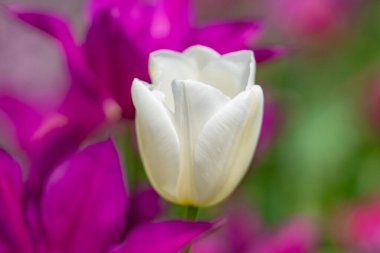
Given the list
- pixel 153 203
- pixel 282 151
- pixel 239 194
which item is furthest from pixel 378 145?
pixel 153 203

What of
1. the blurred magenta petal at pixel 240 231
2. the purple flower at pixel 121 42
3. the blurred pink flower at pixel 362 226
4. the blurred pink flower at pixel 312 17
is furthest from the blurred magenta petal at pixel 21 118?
the blurred pink flower at pixel 312 17

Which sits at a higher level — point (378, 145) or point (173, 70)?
point (173, 70)

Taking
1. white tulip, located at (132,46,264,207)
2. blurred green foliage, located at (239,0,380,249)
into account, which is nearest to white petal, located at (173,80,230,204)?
white tulip, located at (132,46,264,207)

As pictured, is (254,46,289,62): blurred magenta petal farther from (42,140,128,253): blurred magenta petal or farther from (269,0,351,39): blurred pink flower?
(269,0,351,39): blurred pink flower

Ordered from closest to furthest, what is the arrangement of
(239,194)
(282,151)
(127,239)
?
(127,239), (239,194), (282,151)

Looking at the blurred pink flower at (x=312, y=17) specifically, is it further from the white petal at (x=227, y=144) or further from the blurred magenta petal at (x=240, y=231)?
the white petal at (x=227, y=144)

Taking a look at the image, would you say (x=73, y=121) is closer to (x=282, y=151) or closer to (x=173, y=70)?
(x=173, y=70)

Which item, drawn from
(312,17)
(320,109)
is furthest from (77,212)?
(320,109)

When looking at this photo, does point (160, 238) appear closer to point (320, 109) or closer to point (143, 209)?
point (143, 209)
